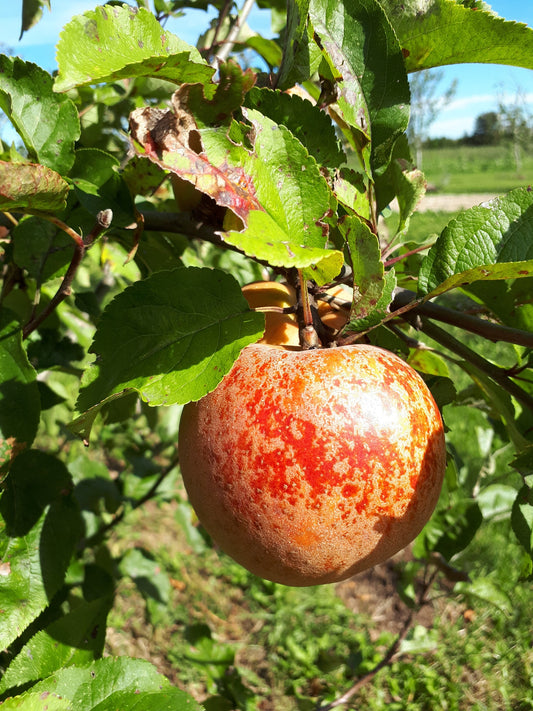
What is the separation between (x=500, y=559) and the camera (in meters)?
2.80

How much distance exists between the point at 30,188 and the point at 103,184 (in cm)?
21

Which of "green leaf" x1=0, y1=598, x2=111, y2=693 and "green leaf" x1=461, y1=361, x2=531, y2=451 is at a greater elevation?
"green leaf" x1=461, y1=361, x2=531, y2=451

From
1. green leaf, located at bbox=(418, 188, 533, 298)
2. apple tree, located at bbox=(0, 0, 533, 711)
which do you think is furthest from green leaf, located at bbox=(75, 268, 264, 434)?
green leaf, located at bbox=(418, 188, 533, 298)

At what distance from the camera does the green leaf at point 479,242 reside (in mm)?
764

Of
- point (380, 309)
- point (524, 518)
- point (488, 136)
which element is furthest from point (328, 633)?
point (488, 136)

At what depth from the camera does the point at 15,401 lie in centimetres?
89

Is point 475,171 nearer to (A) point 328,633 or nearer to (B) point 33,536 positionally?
(A) point 328,633

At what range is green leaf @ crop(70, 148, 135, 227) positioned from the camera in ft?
2.84

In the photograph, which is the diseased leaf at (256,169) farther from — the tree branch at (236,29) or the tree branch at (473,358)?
the tree branch at (236,29)

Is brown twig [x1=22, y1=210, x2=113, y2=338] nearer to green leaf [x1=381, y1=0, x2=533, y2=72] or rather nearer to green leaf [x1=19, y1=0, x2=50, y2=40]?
green leaf [x1=381, y1=0, x2=533, y2=72]

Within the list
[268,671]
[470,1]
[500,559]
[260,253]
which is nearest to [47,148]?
[260,253]

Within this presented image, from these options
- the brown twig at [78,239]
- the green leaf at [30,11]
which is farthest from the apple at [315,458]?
the green leaf at [30,11]

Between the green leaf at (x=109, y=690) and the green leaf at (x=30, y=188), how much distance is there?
58 centimetres

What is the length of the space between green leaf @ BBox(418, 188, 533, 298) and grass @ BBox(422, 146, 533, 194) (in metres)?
19.1
